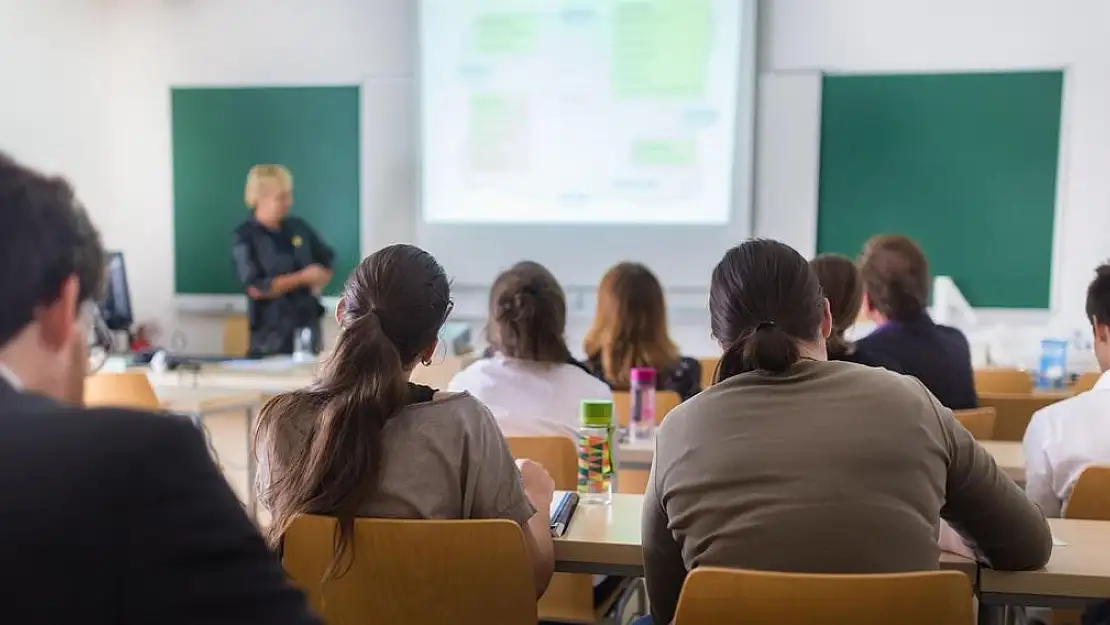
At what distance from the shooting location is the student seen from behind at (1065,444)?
2080mm


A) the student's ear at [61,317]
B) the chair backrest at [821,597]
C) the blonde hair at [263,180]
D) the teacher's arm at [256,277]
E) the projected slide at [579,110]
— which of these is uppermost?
the projected slide at [579,110]

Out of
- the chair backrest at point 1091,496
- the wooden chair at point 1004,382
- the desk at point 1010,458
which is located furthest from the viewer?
the wooden chair at point 1004,382

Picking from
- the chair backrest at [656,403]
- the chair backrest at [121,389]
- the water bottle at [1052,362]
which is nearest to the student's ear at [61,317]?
the chair backrest at [656,403]

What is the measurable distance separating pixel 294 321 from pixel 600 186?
1839mm

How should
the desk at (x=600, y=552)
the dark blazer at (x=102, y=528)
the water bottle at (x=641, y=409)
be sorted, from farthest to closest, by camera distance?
the water bottle at (x=641, y=409) → the desk at (x=600, y=552) → the dark blazer at (x=102, y=528)

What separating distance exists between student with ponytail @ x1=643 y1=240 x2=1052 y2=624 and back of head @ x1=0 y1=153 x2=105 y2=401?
953 mm

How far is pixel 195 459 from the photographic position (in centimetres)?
74

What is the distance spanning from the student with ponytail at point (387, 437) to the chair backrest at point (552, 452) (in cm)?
54

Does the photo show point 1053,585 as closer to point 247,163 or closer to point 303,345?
point 303,345

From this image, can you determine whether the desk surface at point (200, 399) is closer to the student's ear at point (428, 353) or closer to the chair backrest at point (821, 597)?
the student's ear at point (428, 353)

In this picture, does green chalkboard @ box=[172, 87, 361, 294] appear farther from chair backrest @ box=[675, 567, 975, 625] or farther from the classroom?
chair backrest @ box=[675, 567, 975, 625]

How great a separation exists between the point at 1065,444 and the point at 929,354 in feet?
2.58

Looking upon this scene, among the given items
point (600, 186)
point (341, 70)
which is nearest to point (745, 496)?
point (600, 186)

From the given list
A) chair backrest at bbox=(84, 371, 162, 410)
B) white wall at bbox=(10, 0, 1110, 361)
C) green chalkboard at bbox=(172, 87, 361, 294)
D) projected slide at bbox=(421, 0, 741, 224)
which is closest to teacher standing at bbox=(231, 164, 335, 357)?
green chalkboard at bbox=(172, 87, 361, 294)
